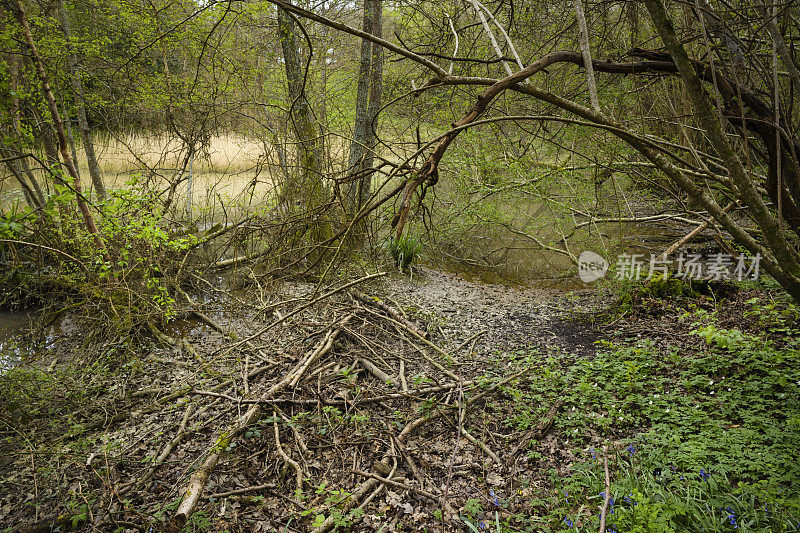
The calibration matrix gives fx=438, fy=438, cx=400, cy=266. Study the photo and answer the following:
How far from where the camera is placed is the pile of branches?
9.44ft

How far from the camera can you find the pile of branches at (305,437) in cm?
288

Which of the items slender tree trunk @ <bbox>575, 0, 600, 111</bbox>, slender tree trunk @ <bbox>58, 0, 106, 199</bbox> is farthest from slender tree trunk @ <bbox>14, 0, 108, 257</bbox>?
slender tree trunk @ <bbox>575, 0, 600, 111</bbox>

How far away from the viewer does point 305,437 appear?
3576mm

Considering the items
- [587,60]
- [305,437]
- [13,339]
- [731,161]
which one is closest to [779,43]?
[731,161]

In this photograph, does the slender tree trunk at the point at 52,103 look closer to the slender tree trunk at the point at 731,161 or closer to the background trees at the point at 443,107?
the background trees at the point at 443,107

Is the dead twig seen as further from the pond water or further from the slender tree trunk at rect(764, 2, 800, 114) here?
the pond water

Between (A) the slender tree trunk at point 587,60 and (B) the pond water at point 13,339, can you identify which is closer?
(A) the slender tree trunk at point 587,60

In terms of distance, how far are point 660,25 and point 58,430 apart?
540cm

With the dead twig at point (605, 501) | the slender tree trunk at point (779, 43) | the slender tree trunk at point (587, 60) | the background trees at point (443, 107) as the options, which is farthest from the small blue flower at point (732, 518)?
the slender tree trunk at point (779, 43)

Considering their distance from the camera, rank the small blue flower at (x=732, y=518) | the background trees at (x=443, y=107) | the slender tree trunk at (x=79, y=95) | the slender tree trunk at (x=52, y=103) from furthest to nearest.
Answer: the slender tree trunk at (x=79, y=95), the slender tree trunk at (x=52, y=103), the background trees at (x=443, y=107), the small blue flower at (x=732, y=518)

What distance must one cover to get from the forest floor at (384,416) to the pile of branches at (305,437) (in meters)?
0.02

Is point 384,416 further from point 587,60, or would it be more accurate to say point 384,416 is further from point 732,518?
point 587,60

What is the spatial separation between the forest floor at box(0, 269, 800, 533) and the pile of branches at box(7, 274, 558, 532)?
0.06 ft

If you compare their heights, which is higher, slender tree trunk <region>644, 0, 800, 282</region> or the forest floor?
slender tree trunk <region>644, 0, 800, 282</region>
